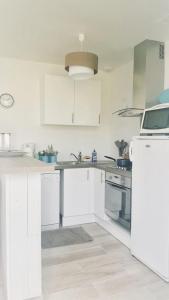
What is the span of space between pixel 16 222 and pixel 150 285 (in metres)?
1.29

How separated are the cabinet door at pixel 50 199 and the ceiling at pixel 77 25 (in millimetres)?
1722

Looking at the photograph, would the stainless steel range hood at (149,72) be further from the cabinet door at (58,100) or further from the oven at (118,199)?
the cabinet door at (58,100)

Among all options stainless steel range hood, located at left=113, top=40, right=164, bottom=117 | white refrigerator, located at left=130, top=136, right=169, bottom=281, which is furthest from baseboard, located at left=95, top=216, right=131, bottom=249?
stainless steel range hood, located at left=113, top=40, right=164, bottom=117

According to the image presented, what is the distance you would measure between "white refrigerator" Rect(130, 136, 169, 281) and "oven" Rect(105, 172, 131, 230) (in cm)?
19

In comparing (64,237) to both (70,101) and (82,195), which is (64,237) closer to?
(82,195)

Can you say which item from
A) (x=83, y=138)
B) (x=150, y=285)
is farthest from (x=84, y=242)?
(x=83, y=138)

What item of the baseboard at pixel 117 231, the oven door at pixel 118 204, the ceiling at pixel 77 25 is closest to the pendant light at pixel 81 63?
the ceiling at pixel 77 25

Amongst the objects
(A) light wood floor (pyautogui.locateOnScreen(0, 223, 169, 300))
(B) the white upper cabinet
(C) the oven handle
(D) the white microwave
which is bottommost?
(A) light wood floor (pyautogui.locateOnScreen(0, 223, 169, 300))

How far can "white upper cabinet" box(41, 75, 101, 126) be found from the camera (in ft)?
11.3

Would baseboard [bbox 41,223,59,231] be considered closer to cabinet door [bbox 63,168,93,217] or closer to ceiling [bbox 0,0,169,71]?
cabinet door [bbox 63,168,93,217]

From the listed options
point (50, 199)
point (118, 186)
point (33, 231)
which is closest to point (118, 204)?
point (118, 186)

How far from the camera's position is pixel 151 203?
2.20 m

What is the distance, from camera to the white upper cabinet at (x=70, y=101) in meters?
3.46

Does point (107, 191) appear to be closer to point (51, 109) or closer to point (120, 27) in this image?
Answer: point (51, 109)
